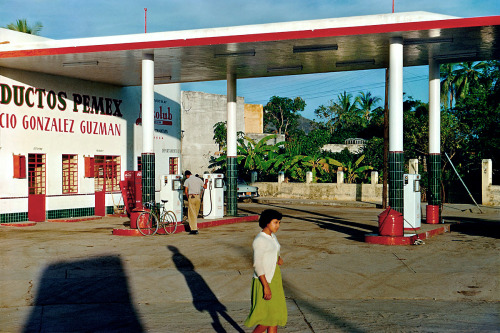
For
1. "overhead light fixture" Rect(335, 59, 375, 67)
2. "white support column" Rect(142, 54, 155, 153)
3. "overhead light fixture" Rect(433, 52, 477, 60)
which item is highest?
"overhead light fixture" Rect(335, 59, 375, 67)

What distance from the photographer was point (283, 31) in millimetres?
15266

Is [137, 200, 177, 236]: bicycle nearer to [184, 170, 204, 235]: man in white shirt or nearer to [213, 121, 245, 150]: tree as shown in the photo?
[184, 170, 204, 235]: man in white shirt

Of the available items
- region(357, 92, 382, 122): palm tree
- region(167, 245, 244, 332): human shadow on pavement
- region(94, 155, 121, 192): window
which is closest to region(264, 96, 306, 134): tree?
region(357, 92, 382, 122): palm tree

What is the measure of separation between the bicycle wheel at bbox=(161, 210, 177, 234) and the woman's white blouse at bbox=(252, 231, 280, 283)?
10821 mm

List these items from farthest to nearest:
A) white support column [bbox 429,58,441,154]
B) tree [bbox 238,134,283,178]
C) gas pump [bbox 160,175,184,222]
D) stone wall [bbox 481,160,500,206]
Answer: tree [bbox 238,134,283,178] < stone wall [bbox 481,160,500,206] < white support column [bbox 429,58,441,154] < gas pump [bbox 160,175,184,222]

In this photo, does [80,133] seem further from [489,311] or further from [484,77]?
[484,77]

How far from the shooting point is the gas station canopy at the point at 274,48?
14.7m

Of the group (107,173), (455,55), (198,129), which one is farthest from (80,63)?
(198,129)

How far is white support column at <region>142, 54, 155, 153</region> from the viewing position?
55.7 ft

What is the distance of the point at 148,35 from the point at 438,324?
1181 cm

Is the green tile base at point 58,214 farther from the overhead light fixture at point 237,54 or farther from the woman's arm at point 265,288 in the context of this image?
the woman's arm at point 265,288

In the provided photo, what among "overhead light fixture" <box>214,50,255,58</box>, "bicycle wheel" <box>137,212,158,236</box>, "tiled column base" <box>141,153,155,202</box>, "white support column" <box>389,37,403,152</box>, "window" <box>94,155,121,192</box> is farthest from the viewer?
"window" <box>94,155,121,192</box>

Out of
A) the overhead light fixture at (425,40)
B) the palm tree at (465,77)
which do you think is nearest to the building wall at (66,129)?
the overhead light fixture at (425,40)

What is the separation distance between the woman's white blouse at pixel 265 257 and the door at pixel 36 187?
15875 millimetres
